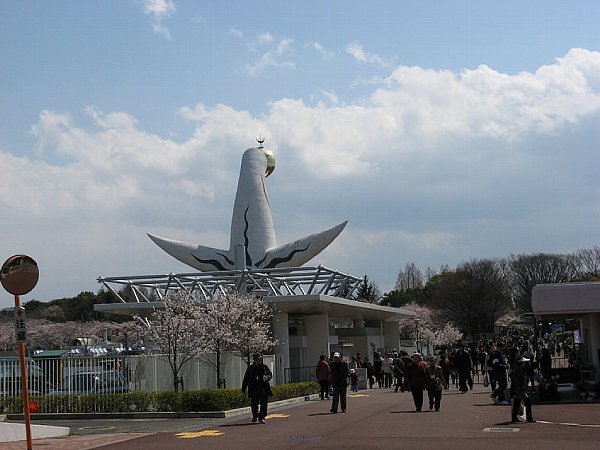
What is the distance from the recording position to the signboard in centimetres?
1212

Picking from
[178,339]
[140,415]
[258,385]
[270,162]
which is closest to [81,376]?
[140,415]

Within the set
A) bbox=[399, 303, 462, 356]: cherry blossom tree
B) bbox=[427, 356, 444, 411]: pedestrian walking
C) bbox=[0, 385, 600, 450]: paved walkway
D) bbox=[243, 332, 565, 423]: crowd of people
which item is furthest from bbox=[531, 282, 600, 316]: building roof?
bbox=[399, 303, 462, 356]: cherry blossom tree

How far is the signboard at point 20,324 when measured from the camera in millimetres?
12125

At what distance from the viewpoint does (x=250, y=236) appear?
55656 millimetres

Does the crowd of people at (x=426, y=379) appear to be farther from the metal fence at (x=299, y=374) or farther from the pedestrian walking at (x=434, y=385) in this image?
the metal fence at (x=299, y=374)

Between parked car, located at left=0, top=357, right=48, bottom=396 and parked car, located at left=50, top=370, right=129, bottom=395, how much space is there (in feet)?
1.71

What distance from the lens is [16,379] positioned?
76.0ft

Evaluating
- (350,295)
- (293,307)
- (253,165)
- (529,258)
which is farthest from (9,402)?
(529,258)

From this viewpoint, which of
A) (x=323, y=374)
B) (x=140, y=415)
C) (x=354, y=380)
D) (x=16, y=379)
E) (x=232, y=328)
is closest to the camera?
A: (x=140, y=415)

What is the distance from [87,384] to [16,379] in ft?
6.40

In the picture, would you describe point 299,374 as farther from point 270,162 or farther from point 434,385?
point 270,162

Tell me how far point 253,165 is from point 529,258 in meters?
41.1

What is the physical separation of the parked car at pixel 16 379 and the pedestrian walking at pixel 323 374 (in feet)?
27.5

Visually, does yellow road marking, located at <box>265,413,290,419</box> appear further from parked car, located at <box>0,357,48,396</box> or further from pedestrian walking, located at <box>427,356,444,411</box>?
parked car, located at <box>0,357,48,396</box>
